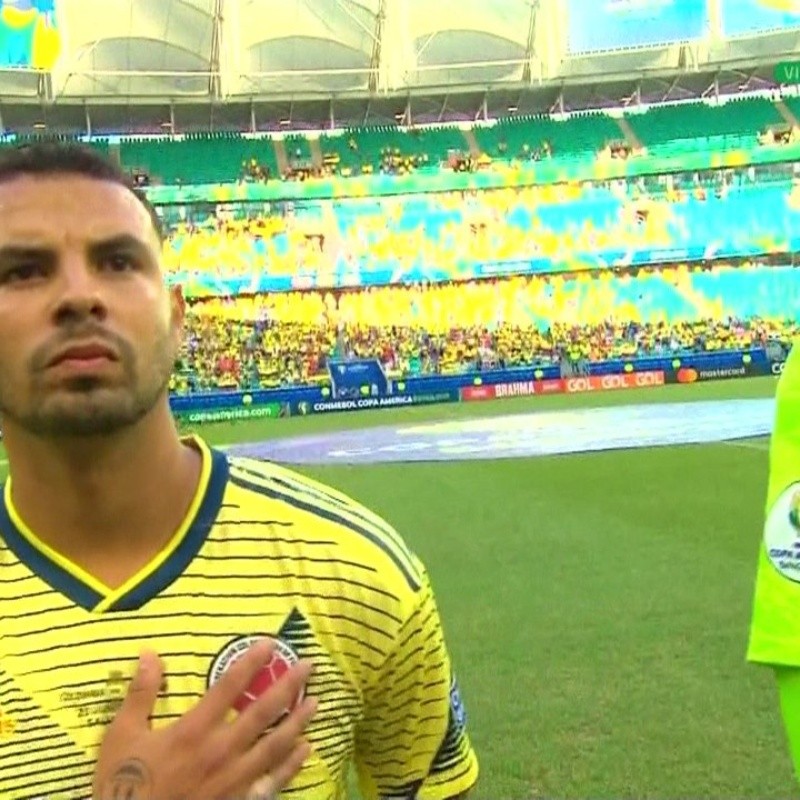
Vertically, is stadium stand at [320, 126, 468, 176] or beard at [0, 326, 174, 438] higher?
stadium stand at [320, 126, 468, 176]

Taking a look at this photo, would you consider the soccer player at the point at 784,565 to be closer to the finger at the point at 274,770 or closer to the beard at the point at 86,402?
the finger at the point at 274,770

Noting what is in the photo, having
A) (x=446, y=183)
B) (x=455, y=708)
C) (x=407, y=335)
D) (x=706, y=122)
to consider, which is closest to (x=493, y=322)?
(x=407, y=335)

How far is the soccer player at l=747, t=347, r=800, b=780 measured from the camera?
174cm

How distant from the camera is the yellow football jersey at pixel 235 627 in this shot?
171 centimetres

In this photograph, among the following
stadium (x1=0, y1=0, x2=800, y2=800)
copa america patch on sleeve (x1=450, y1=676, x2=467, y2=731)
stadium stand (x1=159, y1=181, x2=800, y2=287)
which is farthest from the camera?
stadium stand (x1=159, y1=181, x2=800, y2=287)

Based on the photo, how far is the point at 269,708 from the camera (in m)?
1.57

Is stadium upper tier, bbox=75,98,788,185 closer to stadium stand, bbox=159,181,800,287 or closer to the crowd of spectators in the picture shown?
stadium stand, bbox=159,181,800,287

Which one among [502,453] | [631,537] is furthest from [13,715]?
[502,453]

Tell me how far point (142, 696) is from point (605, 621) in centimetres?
525

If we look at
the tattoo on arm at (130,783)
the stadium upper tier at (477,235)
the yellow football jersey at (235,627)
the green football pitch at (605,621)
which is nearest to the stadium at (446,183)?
the stadium upper tier at (477,235)

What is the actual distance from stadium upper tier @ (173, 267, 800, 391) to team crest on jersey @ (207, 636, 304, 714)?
33800mm

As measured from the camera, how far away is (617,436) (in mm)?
17141

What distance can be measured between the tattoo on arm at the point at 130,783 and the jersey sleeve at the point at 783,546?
3.05ft

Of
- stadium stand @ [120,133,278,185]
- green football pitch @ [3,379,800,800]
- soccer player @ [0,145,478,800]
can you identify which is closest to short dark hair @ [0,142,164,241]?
soccer player @ [0,145,478,800]
